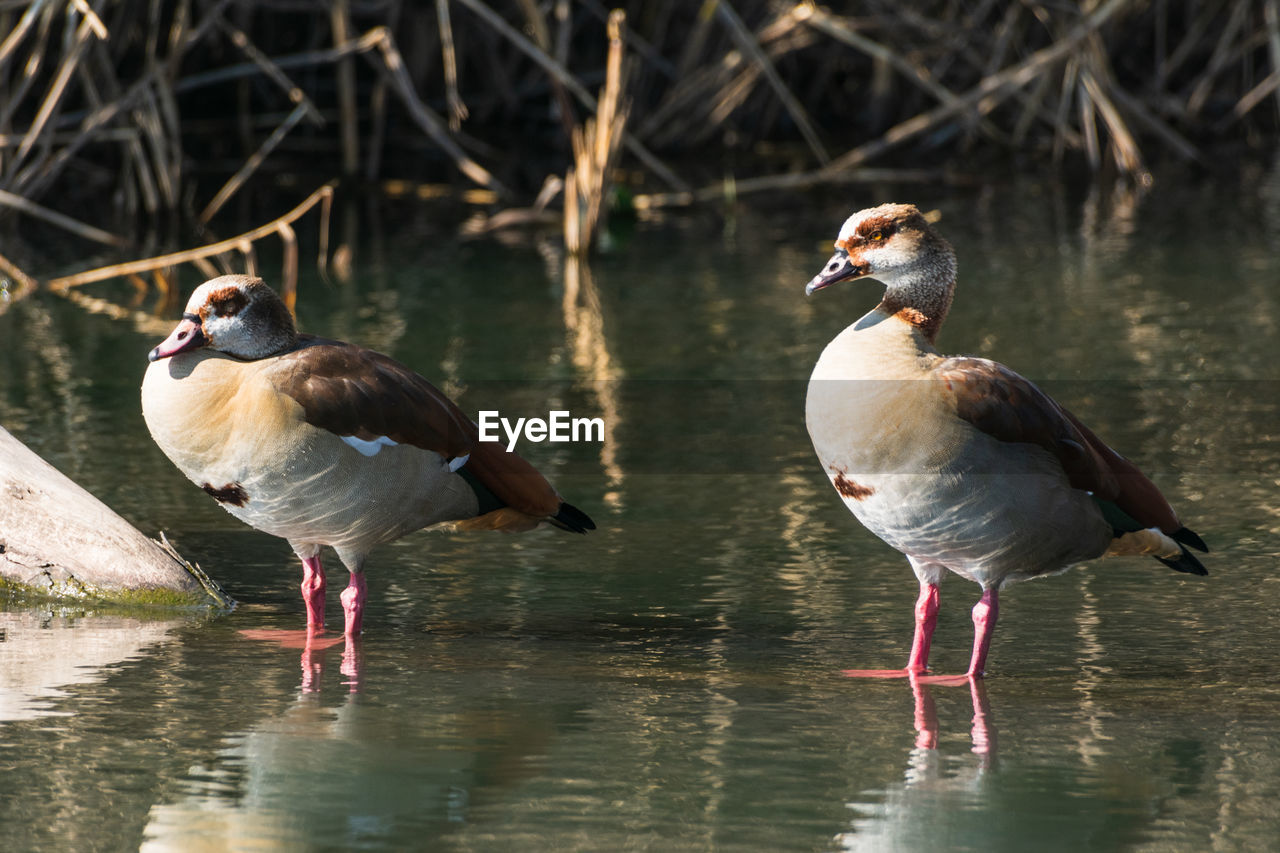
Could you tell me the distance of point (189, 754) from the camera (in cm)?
427

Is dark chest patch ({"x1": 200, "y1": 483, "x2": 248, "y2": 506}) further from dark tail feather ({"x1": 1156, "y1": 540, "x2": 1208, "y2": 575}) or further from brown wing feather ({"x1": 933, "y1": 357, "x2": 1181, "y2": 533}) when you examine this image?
dark tail feather ({"x1": 1156, "y1": 540, "x2": 1208, "y2": 575})

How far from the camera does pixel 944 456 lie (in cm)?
457

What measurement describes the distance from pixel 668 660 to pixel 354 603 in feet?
2.98

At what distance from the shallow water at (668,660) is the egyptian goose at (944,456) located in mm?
340

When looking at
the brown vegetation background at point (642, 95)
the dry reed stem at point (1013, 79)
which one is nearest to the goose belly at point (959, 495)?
the brown vegetation background at point (642, 95)

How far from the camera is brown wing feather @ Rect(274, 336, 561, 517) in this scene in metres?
4.93

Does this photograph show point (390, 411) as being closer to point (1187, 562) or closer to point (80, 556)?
point (80, 556)

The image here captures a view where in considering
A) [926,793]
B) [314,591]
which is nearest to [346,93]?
[314,591]

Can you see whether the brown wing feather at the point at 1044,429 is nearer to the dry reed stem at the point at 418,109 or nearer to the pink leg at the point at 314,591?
the pink leg at the point at 314,591

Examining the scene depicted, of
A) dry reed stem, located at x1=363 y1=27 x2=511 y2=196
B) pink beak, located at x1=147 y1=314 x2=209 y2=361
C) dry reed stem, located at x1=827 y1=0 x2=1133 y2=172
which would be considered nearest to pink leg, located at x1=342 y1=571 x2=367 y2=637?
pink beak, located at x1=147 y1=314 x2=209 y2=361

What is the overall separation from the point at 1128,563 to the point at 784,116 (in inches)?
490

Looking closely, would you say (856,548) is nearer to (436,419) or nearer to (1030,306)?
(436,419)

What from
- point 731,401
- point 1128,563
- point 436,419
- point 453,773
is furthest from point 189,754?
point 731,401

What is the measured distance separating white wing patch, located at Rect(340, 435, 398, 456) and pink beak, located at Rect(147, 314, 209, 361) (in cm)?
48
